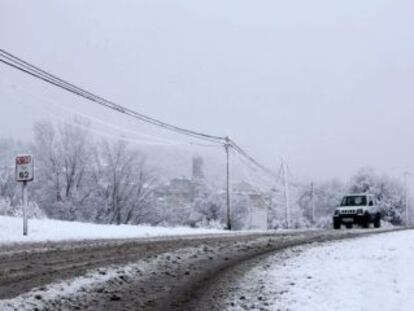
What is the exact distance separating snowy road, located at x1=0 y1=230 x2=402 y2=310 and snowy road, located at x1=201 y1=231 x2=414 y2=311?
0.54 metres

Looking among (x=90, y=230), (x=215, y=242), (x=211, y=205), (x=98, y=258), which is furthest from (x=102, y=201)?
(x=98, y=258)

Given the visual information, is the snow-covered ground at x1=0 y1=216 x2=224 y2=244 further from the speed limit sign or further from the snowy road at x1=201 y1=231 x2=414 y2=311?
the snowy road at x1=201 y1=231 x2=414 y2=311

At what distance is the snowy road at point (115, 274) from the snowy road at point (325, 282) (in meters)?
0.54

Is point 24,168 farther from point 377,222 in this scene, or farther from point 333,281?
point 377,222

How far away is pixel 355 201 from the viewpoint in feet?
141

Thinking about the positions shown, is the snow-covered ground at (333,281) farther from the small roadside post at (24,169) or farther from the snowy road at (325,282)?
the small roadside post at (24,169)

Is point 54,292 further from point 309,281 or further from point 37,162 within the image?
point 37,162

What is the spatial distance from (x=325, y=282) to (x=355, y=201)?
3141 cm

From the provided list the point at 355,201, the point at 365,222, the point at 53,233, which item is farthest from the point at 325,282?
the point at 355,201

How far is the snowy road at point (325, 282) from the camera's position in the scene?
1060 cm

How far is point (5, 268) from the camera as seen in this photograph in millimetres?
13312

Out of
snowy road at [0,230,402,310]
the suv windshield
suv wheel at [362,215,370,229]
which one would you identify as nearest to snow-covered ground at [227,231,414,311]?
snowy road at [0,230,402,310]

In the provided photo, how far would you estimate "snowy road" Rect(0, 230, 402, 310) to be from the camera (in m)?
10.5

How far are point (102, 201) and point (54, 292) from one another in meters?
73.7
